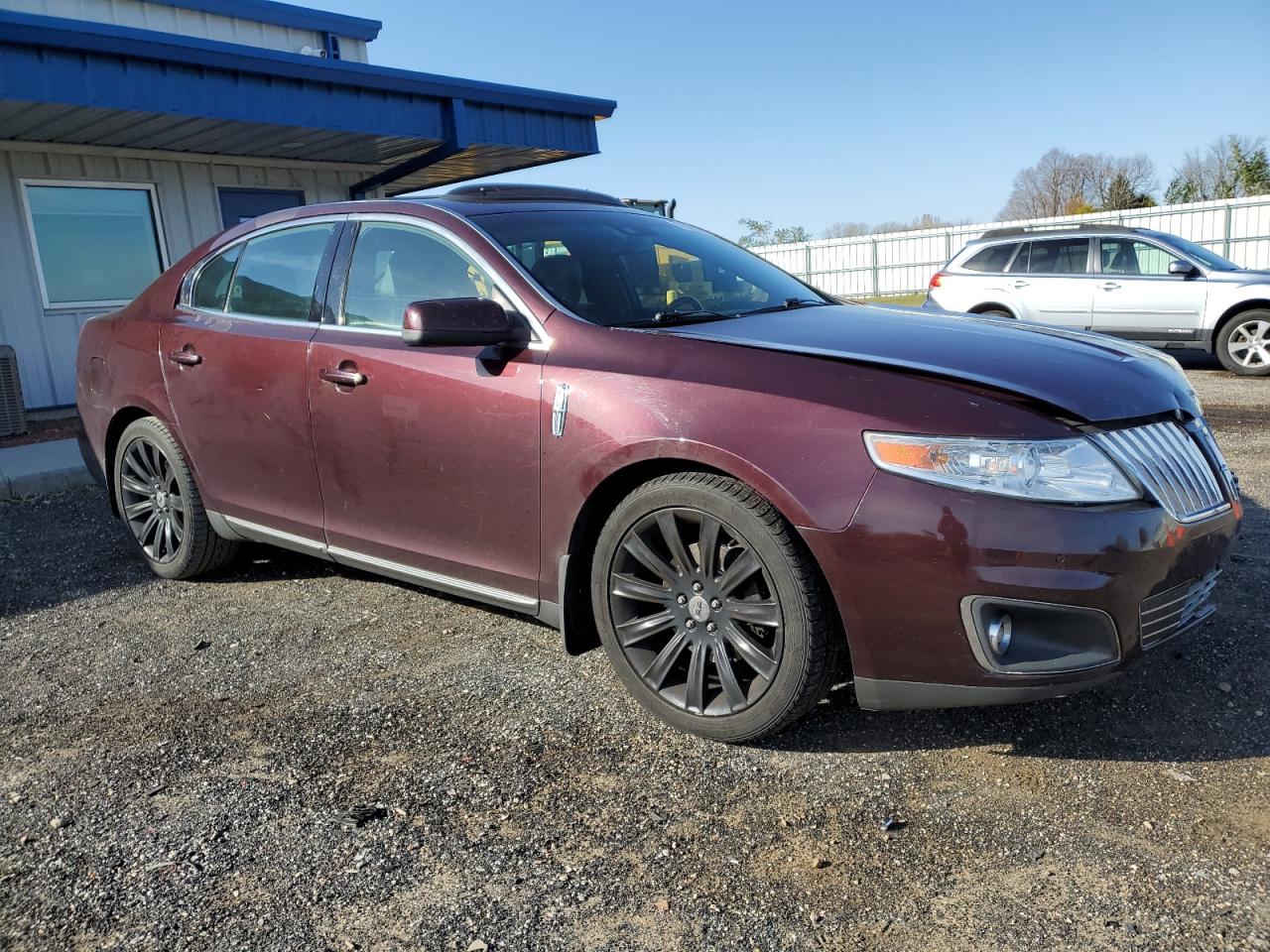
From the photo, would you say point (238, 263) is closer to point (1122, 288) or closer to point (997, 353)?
point (997, 353)

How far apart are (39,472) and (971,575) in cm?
686

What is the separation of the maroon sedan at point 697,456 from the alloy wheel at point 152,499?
362 millimetres

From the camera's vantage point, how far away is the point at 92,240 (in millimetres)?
10406

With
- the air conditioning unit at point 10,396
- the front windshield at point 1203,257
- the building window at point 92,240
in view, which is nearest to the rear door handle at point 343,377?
the air conditioning unit at point 10,396

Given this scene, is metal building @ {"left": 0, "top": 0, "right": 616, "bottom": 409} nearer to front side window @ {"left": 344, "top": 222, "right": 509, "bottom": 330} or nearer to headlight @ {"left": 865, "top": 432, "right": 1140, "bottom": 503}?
front side window @ {"left": 344, "top": 222, "right": 509, "bottom": 330}

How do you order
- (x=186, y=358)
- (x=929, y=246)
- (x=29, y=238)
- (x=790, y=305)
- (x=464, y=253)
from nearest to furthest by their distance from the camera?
(x=464, y=253), (x=790, y=305), (x=186, y=358), (x=29, y=238), (x=929, y=246)

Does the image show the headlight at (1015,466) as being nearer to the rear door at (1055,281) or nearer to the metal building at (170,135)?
the metal building at (170,135)

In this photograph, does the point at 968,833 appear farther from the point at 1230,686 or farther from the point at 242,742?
the point at 242,742

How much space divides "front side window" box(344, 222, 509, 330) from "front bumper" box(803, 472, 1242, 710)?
168 cm

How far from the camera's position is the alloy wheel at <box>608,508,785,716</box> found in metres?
2.80

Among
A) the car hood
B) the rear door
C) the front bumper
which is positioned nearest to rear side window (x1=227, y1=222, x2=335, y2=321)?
the car hood

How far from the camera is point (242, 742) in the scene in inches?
123

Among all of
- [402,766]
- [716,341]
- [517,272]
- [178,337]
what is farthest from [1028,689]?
[178,337]

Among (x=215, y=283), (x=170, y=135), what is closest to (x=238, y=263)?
(x=215, y=283)
